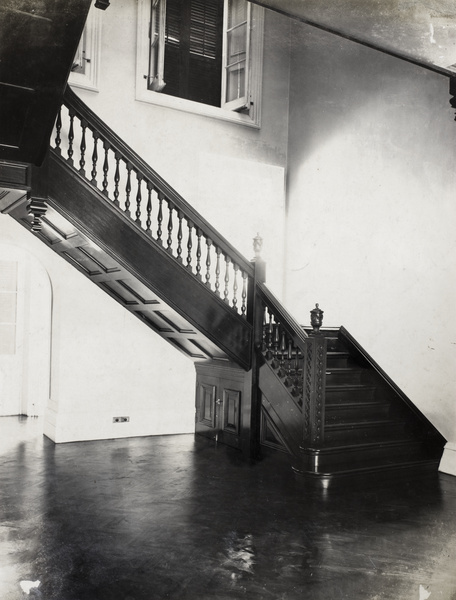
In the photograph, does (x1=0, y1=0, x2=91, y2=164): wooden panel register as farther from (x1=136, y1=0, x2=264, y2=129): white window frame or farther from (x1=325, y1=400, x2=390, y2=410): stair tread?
(x1=325, y1=400, x2=390, y2=410): stair tread

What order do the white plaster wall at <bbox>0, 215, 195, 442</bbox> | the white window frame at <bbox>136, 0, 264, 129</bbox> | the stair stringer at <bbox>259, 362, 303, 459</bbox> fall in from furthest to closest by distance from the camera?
the white window frame at <bbox>136, 0, 264, 129</bbox>, the white plaster wall at <bbox>0, 215, 195, 442</bbox>, the stair stringer at <bbox>259, 362, 303, 459</bbox>

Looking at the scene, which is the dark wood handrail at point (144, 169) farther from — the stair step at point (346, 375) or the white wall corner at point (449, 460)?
the white wall corner at point (449, 460)

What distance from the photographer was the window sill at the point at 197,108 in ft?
25.1

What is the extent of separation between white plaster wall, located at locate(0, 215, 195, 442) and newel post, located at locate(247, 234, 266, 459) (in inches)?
58.6

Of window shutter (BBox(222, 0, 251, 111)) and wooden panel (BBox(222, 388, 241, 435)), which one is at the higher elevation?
window shutter (BBox(222, 0, 251, 111))

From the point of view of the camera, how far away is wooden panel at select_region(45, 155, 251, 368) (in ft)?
18.0

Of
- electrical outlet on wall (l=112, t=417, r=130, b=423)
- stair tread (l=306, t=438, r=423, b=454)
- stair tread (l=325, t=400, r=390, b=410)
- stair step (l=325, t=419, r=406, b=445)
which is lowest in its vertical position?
electrical outlet on wall (l=112, t=417, r=130, b=423)

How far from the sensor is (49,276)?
23.4 ft

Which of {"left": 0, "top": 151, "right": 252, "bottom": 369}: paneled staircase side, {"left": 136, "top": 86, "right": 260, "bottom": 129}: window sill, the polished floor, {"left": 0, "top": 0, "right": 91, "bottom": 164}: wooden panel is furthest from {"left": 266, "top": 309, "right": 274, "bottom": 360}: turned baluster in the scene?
{"left": 136, "top": 86, "right": 260, "bottom": 129}: window sill

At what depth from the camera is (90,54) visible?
7273 mm

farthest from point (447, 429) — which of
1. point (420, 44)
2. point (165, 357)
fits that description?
point (420, 44)

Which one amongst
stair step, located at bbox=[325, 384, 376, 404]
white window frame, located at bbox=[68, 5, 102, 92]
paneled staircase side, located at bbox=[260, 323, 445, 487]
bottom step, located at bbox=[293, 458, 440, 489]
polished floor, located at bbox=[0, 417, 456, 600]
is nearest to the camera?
polished floor, located at bbox=[0, 417, 456, 600]

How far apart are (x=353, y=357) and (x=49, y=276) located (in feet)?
12.0

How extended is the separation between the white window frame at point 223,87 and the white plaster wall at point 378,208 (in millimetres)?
575
